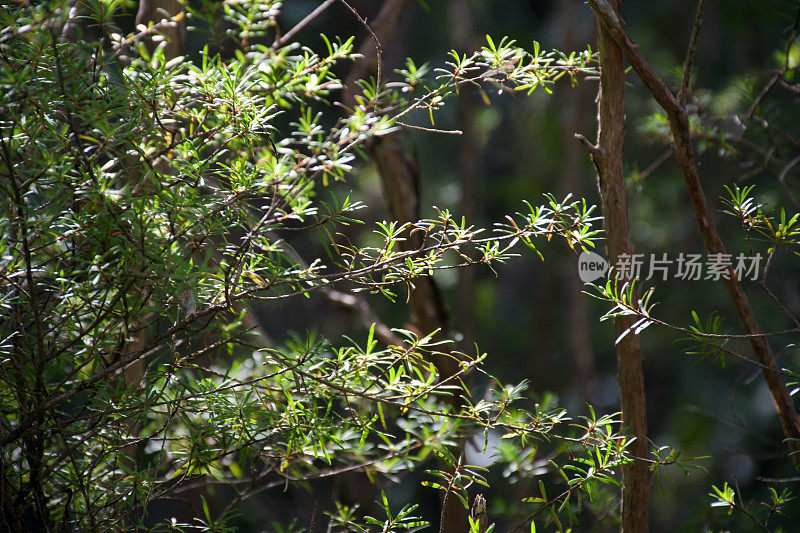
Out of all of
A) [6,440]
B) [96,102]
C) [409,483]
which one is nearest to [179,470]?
[6,440]

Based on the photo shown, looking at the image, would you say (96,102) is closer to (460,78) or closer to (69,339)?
(69,339)

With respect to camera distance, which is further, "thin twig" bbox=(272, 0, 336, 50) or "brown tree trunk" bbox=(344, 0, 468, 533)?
"brown tree trunk" bbox=(344, 0, 468, 533)

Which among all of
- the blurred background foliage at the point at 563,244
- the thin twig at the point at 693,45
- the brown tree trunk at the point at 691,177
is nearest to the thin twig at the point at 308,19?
the brown tree trunk at the point at 691,177

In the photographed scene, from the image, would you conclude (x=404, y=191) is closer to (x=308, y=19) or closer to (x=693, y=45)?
(x=308, y=19)

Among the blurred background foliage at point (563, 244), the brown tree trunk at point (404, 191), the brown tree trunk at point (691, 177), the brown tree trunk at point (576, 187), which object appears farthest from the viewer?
the blurred background foliage at point (563, 244)

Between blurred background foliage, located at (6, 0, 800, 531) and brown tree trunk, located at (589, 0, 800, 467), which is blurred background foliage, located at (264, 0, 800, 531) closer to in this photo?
blurred background foliage, located at (6, 0, 800, 531)

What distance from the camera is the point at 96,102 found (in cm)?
70

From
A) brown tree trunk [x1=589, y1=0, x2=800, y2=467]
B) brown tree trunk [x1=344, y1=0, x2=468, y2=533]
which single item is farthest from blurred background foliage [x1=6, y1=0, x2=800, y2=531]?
brown tree trunk [x1=589, y1=0, x2=800, y2=467]

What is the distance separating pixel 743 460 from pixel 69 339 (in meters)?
3.23

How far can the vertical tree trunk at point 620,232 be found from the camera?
898mm

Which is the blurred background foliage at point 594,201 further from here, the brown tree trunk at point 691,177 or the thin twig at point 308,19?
the thin twig at point 308,19

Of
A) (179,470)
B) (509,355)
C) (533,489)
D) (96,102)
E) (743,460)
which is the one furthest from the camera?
(509,355)

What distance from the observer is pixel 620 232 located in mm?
918

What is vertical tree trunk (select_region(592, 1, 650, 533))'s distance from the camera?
898 mm
